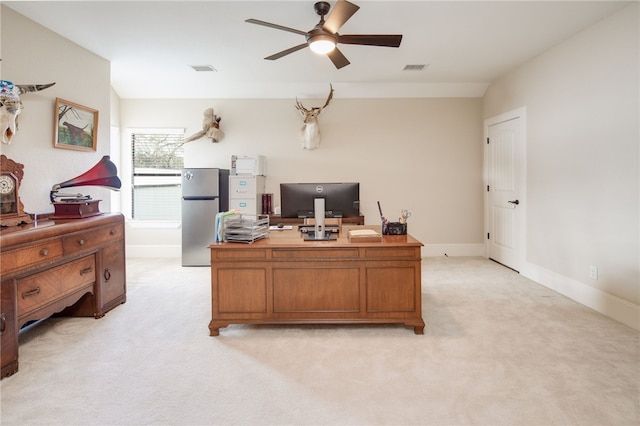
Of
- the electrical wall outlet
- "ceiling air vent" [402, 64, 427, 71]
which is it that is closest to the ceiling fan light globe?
"ceiling air vent" [402, 64, 427, 71]

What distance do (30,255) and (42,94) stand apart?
170 cm

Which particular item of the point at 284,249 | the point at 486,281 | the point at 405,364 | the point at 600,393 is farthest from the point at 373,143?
the point at 600,393

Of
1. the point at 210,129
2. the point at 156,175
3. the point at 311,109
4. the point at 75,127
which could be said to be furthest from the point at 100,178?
the point at 311,109

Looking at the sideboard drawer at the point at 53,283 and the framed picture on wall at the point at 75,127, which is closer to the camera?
the sideboard drawer at the point at 53,283

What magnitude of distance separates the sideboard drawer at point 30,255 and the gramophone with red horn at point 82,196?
532mm

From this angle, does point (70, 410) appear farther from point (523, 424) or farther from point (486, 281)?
point (486, 281)

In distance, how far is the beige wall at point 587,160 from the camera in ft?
9.66

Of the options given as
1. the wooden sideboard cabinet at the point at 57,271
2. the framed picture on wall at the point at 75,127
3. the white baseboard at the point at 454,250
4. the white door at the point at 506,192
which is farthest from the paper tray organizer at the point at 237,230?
the white baseboard at the point at 454,250

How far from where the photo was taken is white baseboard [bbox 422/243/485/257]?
18.5ft

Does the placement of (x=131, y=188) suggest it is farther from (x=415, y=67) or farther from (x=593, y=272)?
(x=593, y=272)

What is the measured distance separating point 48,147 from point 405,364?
357cm

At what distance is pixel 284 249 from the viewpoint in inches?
107

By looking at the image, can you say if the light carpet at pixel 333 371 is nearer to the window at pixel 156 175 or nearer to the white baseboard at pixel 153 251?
the white baseboard at pixel 153 251

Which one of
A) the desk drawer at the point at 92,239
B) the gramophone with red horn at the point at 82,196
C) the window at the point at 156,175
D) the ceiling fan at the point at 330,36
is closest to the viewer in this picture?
the ceiling fan at the point at 330,36
